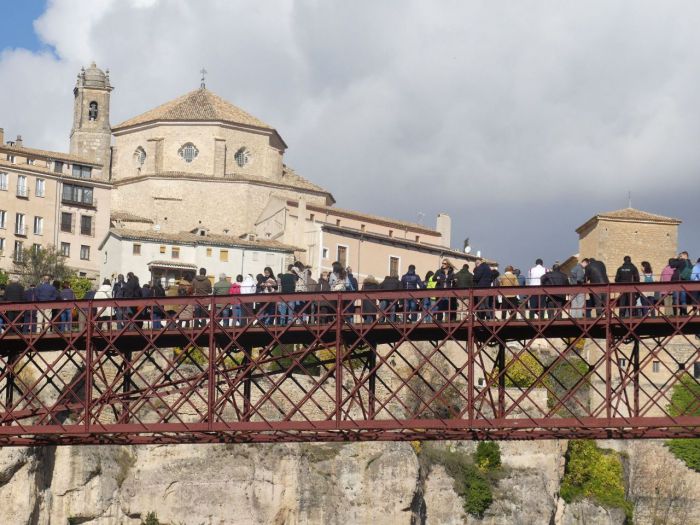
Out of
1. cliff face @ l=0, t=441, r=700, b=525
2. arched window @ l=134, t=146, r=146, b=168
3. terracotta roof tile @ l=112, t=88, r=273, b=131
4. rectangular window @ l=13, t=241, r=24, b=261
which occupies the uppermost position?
terracotta roof tile @ l=112, t=88, r=273, b=131

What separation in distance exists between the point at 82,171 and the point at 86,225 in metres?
5.21

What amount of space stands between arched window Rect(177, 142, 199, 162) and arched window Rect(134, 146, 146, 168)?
2229 millimetres

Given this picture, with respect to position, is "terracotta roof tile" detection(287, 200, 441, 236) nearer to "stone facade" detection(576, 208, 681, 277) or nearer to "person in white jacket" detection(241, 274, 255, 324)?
"stone facade" detection(576, 208, 681, 277)

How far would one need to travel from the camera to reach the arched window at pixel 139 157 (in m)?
118

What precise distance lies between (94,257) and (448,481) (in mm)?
37791

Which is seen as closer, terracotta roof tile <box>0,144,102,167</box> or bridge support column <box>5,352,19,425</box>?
bridge support column <box>5,352,19,425</box>

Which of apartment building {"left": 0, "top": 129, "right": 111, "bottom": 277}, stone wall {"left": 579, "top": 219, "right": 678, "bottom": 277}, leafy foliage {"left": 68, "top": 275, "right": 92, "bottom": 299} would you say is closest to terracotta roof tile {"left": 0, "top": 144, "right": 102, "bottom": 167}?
Result: apartment building {"left": 0, "top": 129, "right": 111, "bottom": 277}

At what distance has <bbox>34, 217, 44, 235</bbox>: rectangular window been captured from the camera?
10538 centimetres

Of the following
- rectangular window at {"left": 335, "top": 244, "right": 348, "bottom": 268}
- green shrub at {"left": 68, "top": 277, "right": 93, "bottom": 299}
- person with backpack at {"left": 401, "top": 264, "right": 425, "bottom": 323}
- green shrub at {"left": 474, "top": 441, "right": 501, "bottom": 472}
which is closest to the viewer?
person with backpack at {"left": 401, "top": 264, "right": 425, "bottom": 323}

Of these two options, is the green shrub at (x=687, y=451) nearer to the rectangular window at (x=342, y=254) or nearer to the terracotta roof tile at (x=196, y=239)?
the rectangular window at (x=342, y=254)

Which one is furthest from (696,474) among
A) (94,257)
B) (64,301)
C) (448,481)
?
(64,301)

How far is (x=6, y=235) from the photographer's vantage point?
341 ft

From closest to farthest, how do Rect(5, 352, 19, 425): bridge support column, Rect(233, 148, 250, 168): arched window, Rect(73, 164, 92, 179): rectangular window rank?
Rect(5, 352, 19, 425): bridge support column
Rect(73, 164, 92, 179): rectangular window
Rect(233, 148, 250, 168): arched window

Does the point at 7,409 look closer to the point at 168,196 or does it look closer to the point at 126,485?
the point at 126,485
